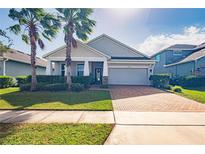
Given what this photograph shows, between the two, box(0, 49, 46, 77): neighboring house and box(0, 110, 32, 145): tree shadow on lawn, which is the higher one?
box(0, 49, 46, 77): neighboring house

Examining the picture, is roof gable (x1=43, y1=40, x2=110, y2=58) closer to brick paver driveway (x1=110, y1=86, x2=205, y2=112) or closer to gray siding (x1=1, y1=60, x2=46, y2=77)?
gray siding (x1=1, y1=60, x2=46, y2=77)

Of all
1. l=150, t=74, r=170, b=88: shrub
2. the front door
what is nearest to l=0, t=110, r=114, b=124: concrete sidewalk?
l=150, t=74, r=170, b=88: shrub

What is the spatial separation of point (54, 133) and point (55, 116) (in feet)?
6.54

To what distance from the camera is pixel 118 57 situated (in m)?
22.2

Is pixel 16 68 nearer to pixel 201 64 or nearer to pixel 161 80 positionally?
pixel 161 80

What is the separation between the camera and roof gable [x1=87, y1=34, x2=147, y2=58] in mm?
22594

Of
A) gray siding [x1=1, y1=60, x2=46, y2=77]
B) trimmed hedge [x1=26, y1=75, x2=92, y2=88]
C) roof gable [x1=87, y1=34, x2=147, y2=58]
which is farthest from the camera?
roof gable [x1=87, y1=34, x2=147, y2=58]

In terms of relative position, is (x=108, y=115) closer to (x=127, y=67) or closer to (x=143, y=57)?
(x=127, y=67)

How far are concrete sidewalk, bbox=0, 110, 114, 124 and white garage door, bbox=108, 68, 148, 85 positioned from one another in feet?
46.8

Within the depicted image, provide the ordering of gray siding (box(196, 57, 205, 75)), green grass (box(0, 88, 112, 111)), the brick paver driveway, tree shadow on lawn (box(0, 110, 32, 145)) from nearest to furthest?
tree shadow on lawn (box(0, 110, 32, 145)), green grass (box(0, 88, 112, 111)), the brick paver driveway, gray siding (box(196, 57, 205, 75))

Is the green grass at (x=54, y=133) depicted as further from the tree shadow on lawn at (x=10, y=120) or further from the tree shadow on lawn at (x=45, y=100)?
the tree shadow on lawn at (x=45, y=100)

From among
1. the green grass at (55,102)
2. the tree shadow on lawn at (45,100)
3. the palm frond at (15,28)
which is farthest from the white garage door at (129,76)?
the palm frond at (15,28)
